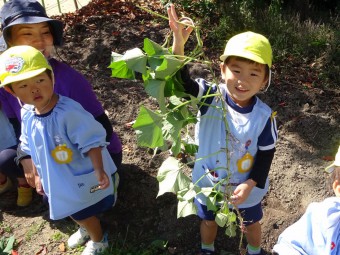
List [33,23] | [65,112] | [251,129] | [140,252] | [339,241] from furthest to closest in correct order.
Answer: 1. [140,252]
2. [33,23]
3. [65,112]
4. [251,129]
5. [339,241]

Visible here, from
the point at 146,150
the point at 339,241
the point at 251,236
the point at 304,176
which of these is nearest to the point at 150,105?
the point at 146,150

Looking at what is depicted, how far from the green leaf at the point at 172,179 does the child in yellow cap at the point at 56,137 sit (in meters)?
0.42

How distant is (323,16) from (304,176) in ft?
8.29

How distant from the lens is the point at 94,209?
98.6 inches

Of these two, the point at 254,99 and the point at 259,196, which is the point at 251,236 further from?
the point at 254,99

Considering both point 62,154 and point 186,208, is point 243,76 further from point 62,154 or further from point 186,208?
point 62,154

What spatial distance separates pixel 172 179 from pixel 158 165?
122 centimetres

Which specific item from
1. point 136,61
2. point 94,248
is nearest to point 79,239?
point 94,248

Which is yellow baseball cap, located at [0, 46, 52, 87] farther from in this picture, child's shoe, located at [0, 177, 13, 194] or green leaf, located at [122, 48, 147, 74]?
child's shoe, located at [0, 177, 13, 194]

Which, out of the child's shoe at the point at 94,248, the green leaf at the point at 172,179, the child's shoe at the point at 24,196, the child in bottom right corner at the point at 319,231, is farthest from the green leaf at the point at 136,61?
the child's shoe at the point at 24,196

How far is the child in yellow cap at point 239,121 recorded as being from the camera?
1.81 m

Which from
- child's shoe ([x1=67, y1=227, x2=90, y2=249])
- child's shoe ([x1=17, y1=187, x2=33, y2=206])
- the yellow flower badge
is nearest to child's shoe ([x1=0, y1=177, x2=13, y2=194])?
child's shoe ([x1=17, y1=187, x2=33, y2=206])

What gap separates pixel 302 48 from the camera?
4.16m

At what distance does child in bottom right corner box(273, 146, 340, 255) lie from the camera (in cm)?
160
